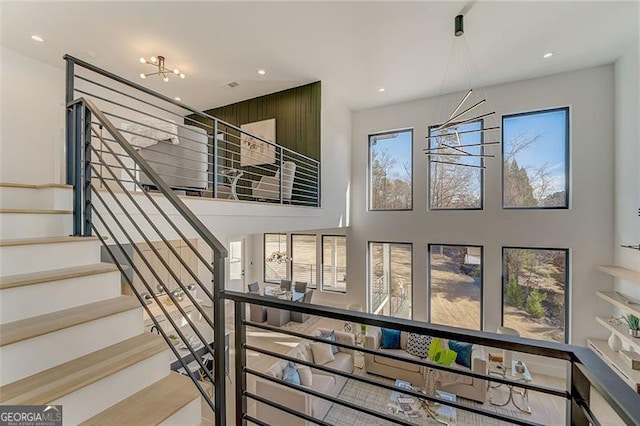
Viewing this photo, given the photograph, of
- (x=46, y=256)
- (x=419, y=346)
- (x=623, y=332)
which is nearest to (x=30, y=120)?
(x=46, y=256)

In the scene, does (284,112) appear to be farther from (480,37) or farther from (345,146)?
(480,37)

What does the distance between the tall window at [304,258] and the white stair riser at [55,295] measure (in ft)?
21.6

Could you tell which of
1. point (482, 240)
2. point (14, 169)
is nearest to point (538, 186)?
point (482, 240)

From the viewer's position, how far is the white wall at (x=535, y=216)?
4.83 metres

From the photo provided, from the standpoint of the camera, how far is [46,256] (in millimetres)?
1554

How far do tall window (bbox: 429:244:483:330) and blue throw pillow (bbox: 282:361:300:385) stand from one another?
3409 mm

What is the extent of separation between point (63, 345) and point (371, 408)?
426cm

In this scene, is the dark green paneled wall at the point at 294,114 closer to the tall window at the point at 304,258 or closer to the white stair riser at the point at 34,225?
the tall window at the point at 304,258

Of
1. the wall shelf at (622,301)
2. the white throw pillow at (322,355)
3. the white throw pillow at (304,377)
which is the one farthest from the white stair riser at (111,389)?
the wall shelf at (622,301)

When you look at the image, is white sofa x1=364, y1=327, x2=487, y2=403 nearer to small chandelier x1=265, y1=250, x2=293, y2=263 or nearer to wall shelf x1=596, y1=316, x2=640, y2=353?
A: wall shelf x1=596, y1=316, x2=640, y2=353

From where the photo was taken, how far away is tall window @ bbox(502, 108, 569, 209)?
519 cm

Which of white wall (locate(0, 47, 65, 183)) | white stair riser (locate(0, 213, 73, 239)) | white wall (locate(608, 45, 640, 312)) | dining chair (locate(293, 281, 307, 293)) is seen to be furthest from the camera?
dining chair (locate(293, 281, 307, 293))

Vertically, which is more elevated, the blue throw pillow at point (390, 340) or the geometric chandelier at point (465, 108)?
the geometric chandelier at point (465, 108)

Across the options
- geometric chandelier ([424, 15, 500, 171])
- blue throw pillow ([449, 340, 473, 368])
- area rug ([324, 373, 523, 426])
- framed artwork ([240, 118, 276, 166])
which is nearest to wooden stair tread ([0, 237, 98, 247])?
area rug ([324, 373, 523, 426])
